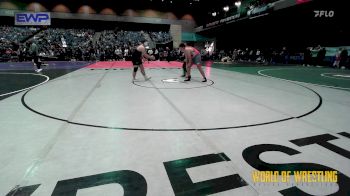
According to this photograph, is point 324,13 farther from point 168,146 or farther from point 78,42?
point 78,42

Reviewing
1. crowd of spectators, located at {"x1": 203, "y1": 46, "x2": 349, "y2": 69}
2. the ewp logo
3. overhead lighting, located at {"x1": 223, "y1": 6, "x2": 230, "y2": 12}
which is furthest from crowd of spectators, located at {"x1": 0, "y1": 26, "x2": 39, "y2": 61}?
the ewp logo

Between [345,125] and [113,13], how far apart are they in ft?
Answer: 107

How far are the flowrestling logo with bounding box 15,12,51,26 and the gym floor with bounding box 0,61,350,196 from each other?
18.0 meters

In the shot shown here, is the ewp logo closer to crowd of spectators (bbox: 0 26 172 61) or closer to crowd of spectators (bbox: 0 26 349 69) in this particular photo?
crowd of spectators (bbox: 0 26 349 69)

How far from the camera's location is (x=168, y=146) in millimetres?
2664

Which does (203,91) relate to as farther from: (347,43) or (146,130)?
(347,43)

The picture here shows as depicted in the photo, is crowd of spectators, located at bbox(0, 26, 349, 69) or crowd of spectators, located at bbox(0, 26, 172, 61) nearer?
crowd of spectators, located at bbox(0, 26, 349, 69)

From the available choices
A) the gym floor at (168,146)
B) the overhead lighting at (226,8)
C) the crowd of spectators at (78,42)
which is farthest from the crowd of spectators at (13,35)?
the gym floor at (168,146)

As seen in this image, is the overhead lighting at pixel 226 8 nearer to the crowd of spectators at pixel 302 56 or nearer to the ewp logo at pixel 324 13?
the crowd of spectators at pixel 302 56

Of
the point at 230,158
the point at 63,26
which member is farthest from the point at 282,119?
the point at 63,26

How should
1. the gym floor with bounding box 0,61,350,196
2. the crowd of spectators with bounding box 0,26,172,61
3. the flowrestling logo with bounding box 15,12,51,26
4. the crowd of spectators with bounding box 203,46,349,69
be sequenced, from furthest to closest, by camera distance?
1. the crowd of spectators with bounding box 0,26,172,61
2. the flowrestling logo with bounding box 15,12,51,26
3. the crowd of spectators with bounding box 203,46,349,69
4. the gym floor with bounding box 0,61,350,196

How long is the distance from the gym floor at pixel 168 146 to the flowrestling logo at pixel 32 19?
18002mm

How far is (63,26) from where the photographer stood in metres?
31.6

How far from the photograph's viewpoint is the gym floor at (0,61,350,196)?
1.93 metres
